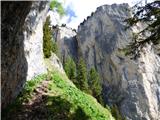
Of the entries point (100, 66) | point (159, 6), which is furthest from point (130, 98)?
point (159, 6)

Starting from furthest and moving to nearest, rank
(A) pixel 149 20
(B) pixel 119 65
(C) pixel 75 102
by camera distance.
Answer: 1. (B) pixel 119 65
2. (C) pixel 75 102
3. (A) pixel 149 20

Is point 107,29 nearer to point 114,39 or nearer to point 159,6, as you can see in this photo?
point 114,39

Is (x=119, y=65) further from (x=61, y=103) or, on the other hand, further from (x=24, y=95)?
(x=24, y=95)

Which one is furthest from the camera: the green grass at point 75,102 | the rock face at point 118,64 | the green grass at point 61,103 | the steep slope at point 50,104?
the rock face at point 118,64

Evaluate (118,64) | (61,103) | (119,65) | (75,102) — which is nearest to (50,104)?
(61,103)

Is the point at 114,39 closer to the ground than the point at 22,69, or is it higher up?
higher up

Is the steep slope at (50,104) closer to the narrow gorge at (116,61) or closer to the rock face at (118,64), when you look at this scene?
the narrow gorge at (116,61)

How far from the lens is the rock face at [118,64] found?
113m

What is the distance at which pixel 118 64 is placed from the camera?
124 metres

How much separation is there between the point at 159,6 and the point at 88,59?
11544cm

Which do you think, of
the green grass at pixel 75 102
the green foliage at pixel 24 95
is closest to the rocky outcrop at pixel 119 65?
the green grass at pixel 75 102

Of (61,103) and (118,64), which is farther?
(118,64)

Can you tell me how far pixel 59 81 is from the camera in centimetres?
3031

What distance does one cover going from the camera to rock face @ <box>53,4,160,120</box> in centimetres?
11294
